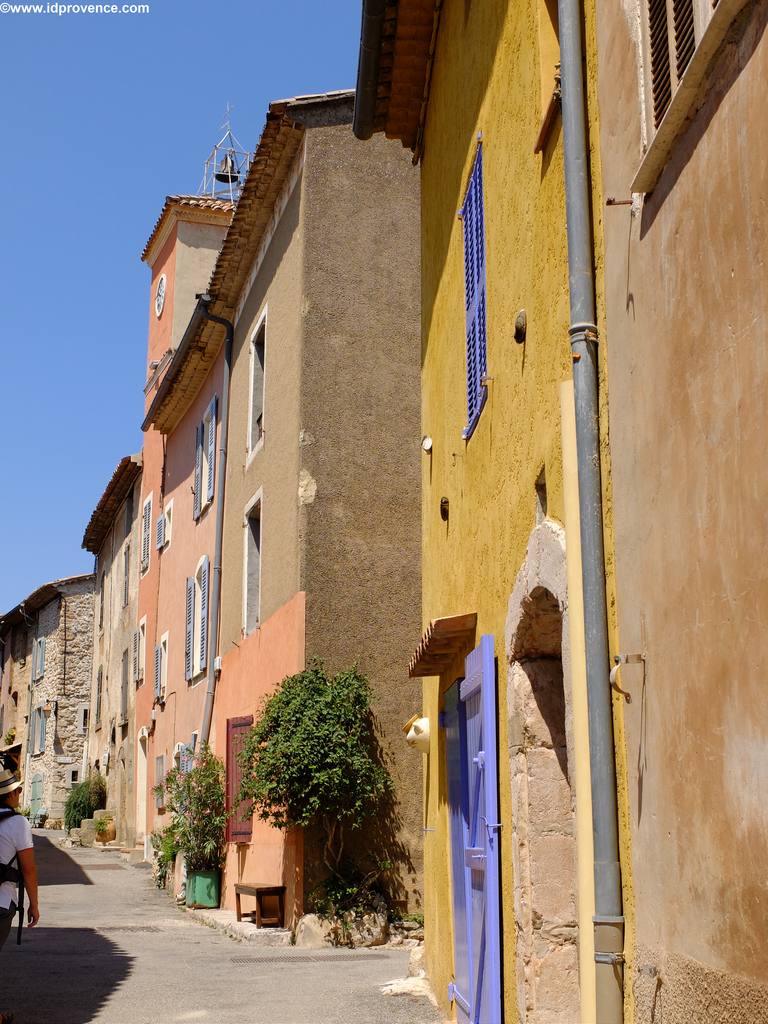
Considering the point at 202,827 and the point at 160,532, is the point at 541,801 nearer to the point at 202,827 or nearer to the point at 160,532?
the point at 202,827

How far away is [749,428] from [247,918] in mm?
11348

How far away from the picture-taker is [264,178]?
46.4ft

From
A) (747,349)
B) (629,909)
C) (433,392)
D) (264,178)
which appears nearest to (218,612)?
(264,178)

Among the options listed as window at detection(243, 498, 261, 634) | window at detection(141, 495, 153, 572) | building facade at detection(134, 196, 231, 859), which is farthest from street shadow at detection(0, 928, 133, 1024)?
window at detection(141, 495, 153, 572)

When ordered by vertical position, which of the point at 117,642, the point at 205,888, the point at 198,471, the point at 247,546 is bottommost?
the point at 205,888

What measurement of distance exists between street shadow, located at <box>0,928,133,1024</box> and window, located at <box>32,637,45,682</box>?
24.4 metres

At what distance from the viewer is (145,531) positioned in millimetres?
23797

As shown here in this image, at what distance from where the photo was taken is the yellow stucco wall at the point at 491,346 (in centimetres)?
497

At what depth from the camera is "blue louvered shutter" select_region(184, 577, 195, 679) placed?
17922 millimetres

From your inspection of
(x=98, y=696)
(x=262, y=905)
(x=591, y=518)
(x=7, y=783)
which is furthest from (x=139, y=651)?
(x=591, y=518)

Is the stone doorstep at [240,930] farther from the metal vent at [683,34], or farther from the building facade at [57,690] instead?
the building facade at [57,690]

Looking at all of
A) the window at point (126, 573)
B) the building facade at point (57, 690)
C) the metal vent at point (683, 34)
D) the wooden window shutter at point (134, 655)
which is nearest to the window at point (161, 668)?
the wooden window shutter at point (134, 655)

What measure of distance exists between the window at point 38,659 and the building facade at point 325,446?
2224cm

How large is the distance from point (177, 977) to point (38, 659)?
2876cm
